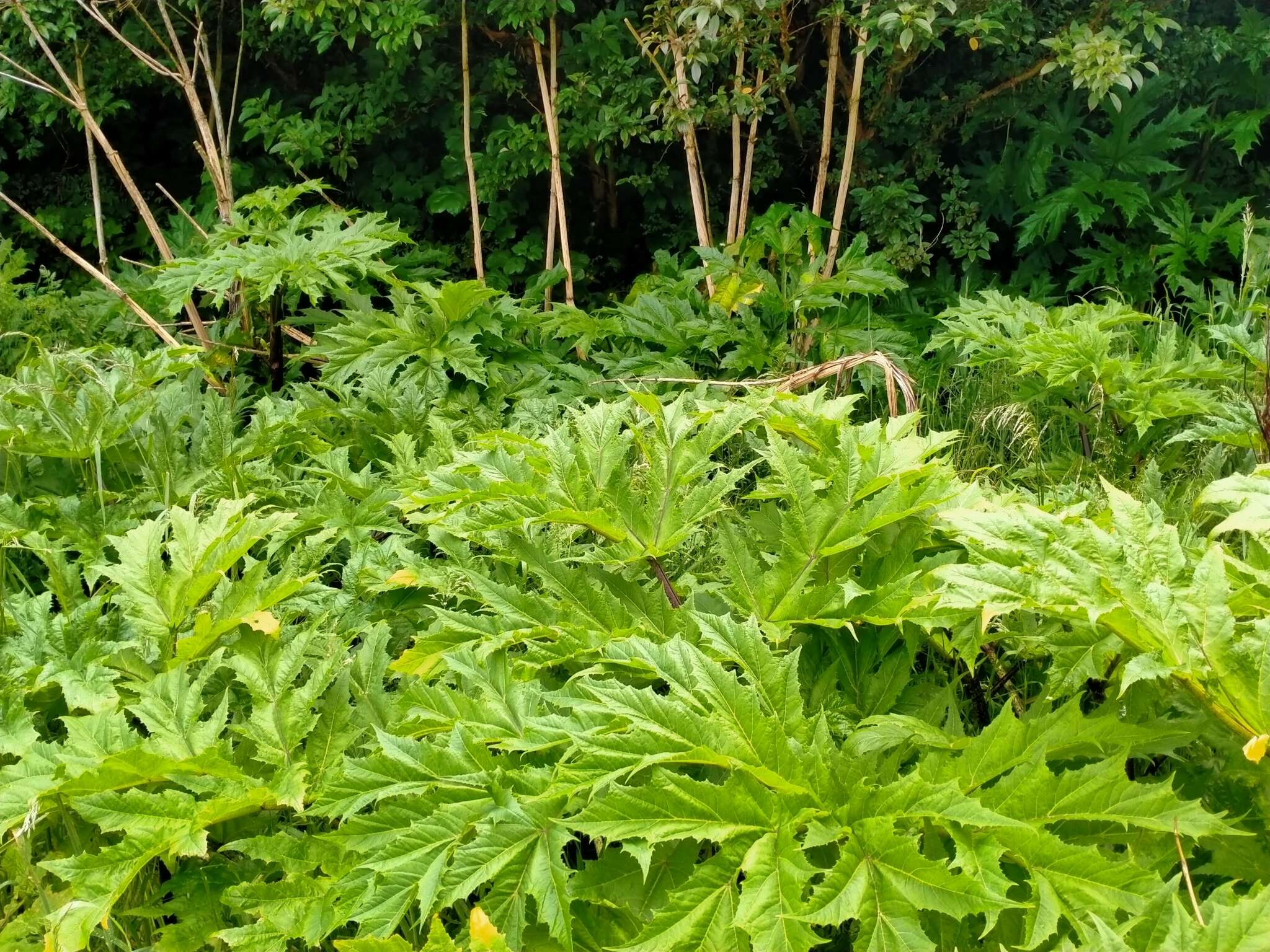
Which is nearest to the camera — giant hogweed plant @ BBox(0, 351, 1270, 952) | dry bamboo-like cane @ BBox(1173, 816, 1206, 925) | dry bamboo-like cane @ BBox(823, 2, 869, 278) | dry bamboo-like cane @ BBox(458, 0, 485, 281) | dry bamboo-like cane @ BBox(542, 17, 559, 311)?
dry bamboo-like cane @ BBox(1173, 816, 1206, 925)

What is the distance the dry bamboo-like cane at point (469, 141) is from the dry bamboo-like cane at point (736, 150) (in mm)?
1066

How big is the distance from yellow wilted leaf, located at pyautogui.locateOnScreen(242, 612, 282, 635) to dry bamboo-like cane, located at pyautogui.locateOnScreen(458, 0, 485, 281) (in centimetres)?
290

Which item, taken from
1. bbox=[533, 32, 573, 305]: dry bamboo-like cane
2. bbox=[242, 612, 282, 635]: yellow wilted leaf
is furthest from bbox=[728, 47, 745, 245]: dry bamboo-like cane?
bbox=[242, 612, 282, 635]: yellow wilted leaf

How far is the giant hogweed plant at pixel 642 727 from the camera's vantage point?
Result: 47.4 inches

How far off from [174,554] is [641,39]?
2.88 meters

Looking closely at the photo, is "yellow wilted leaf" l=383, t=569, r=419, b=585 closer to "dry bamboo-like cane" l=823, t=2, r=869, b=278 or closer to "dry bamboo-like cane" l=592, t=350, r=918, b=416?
"dry bamboo-like cane" l=592, t=350, r=918, b=416

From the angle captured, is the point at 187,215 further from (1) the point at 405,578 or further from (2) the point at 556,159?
(1) the point at 405,578

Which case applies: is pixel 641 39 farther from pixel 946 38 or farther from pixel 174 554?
pixel 174 554

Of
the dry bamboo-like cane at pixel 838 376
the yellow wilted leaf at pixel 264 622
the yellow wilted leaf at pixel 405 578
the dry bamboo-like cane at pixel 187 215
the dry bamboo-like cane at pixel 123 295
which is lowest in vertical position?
the yellow wilted leaf at pixel 405 578

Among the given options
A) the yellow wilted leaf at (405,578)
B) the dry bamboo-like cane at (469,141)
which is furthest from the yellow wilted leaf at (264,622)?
the dry bamboo-like cane at (469,141)

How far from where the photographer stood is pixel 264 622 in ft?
5.90

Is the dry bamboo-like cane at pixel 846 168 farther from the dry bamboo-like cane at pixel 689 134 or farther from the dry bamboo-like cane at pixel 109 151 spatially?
the dry bamboo-like cane at pixel 109 151

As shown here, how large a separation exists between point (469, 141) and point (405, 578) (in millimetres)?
3122

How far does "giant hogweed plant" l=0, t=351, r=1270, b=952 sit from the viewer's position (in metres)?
1.20
